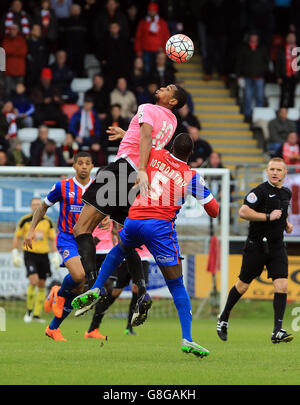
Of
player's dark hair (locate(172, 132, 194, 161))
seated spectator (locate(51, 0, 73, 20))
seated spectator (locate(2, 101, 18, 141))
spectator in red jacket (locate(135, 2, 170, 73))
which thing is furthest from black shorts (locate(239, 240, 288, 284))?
seated spectator (locate(51, 0, 73, 20))

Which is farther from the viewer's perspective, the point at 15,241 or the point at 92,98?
the point at 92,98

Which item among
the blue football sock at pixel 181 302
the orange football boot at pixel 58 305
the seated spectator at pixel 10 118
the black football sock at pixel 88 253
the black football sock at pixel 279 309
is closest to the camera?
the blue football sock at pixel 181 302

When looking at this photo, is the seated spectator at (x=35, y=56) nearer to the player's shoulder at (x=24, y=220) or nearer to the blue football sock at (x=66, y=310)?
the player's shoulder at (x=24, y=220)

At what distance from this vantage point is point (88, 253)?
10.4 metres

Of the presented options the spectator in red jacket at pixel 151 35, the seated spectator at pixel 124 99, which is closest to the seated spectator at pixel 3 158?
the seated spectator at pixel 124 99

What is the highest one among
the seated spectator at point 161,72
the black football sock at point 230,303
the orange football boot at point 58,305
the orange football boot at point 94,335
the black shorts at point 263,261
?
the seated spectator at point 161,72

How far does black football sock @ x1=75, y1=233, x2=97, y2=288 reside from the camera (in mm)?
10328

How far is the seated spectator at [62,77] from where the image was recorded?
22.3 meters

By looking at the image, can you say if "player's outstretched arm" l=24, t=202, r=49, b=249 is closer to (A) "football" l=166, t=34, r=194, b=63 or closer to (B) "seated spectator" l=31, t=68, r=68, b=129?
(A) "football" l=166, t=34, r=194, b=63

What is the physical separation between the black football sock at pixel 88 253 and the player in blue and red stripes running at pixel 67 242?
1.00 meters

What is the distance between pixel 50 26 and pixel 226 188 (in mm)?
7622

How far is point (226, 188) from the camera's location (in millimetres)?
17984
